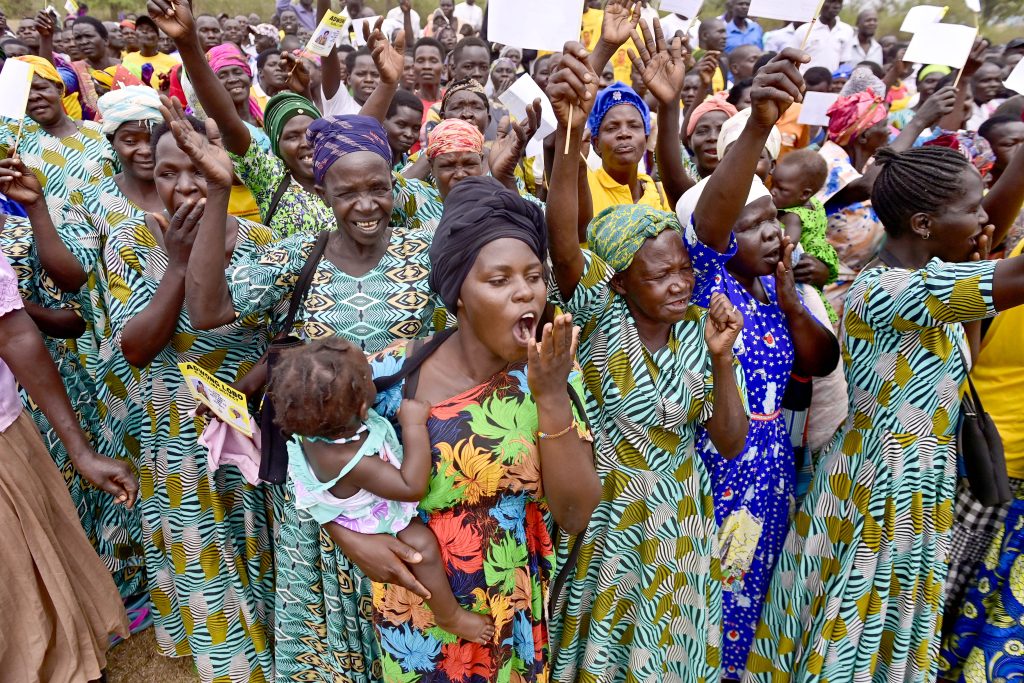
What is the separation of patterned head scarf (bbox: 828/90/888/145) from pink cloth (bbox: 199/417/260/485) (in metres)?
5.28

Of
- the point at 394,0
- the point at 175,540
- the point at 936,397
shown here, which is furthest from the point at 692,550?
the point at 394,0

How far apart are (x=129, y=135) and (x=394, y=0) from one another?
1704 cm

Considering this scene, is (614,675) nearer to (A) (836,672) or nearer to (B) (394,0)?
(A) (836,672)

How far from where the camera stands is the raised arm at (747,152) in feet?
6.77

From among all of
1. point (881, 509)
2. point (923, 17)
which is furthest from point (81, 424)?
point (923, 17)

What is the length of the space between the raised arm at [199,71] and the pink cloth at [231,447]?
1552mm

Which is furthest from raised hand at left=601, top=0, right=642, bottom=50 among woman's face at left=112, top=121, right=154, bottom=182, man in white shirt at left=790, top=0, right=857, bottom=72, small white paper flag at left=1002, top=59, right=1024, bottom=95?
man in white shirt at left=790, top=0, right=857, bottom=72

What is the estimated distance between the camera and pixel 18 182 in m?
2.55

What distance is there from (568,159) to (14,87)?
7.01ft

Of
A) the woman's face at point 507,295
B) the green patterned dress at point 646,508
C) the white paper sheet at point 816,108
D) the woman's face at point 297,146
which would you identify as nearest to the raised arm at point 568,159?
the green patterned dress at point 646,508

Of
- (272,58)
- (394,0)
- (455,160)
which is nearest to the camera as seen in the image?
(455,160)

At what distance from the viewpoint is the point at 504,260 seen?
1.87 m

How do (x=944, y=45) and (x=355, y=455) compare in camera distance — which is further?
(x=944, y=45)

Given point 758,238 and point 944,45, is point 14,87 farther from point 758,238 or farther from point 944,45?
point 944,45
